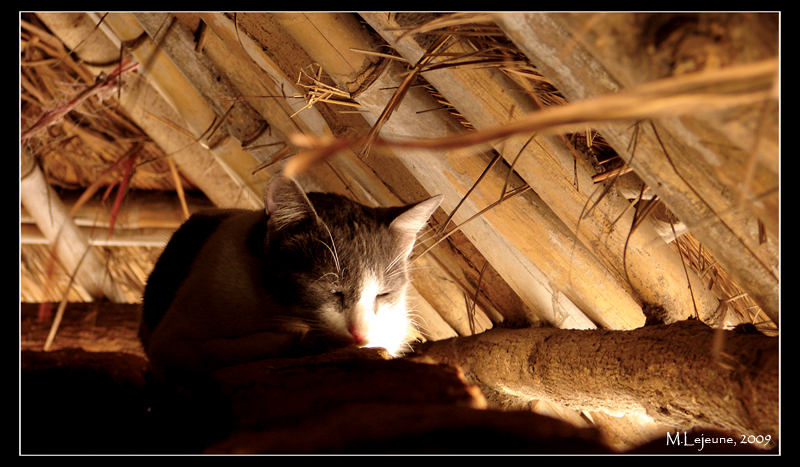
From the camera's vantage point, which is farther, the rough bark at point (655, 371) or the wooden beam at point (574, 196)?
the wooden beam at point (574, 196)

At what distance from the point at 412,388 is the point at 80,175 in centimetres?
357

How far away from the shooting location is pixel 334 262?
1.50 metres

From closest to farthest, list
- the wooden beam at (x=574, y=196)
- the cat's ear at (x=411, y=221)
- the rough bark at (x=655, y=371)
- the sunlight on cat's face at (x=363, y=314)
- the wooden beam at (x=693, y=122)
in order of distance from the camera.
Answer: the wooden beam at (x=693, y=122) → the rough bark at (x=655, y=371) → the wooden beam at (x=574, y=196) → the sunlight on cat's face at (x=363, y=314) → the cat's ear at (x=411, y=221)

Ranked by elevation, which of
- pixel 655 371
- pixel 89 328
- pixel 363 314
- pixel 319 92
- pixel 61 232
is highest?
pixel 61 232

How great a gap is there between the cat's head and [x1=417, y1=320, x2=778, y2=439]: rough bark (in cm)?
54

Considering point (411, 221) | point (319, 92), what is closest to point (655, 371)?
point (411, 221)

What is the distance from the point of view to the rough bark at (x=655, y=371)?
0.99 metres

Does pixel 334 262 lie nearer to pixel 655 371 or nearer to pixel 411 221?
pixel 411 221

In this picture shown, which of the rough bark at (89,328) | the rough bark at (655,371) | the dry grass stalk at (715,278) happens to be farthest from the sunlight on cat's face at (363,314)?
the rough bark at (89,328)

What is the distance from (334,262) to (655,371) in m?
0.93

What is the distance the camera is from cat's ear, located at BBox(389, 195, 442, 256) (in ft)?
5.24

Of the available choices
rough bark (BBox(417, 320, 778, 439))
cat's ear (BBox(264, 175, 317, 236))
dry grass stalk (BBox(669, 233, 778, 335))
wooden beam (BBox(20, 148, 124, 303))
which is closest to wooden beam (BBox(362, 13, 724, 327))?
dry grass stalk (BBox(669, 233, 778, 335))

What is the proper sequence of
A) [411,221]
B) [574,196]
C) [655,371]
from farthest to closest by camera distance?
[411,221], [574,196], [655,371]

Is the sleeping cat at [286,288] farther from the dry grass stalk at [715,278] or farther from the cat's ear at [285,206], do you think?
the dry grass stalk at [715,278]
